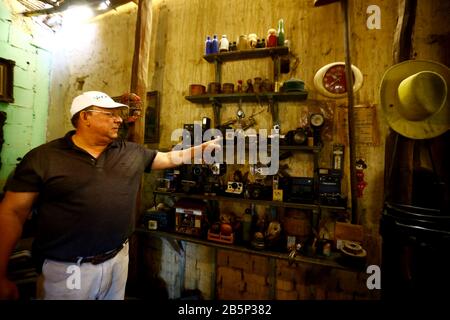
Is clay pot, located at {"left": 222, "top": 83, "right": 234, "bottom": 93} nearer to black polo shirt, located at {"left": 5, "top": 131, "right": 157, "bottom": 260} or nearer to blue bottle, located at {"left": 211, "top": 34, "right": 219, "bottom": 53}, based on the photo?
blue bottle, located at {"left": 211, "top": 34, "right": 219, "bottom": 53}

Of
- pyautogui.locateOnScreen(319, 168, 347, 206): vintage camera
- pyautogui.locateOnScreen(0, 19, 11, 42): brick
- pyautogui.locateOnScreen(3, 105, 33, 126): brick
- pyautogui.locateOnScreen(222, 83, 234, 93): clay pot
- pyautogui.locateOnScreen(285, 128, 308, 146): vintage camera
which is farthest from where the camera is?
pyautogui.locateOnScreen(3, 105, 33, 126): brick

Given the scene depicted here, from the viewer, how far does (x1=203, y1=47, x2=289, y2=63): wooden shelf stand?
7.11 ft

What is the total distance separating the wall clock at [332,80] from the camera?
6.62ft

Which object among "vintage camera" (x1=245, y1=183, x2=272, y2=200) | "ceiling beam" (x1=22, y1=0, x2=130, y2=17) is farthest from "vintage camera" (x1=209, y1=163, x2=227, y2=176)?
"ceiling beam" (x1=22, y1=0, x2=130, y2=17)

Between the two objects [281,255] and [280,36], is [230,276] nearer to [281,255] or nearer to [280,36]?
[281,255]

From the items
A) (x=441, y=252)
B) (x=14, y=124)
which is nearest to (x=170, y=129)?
(x=14, y=124)

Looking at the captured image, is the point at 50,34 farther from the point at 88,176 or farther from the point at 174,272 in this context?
the point at 174,272

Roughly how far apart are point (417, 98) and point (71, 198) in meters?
2.30

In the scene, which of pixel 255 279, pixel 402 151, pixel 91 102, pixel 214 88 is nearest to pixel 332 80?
pixel 402 151

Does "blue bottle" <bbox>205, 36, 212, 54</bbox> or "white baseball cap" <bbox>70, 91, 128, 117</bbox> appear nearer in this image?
"white baseball cap" <bbox>70, 91, 128, 117</bbox>

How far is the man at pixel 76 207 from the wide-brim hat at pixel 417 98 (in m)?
1.98

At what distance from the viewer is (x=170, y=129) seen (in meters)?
2.72

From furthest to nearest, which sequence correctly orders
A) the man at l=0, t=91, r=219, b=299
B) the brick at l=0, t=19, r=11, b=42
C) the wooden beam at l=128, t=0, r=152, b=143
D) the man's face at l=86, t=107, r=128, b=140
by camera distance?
the brick at l=0, t=19, r=11, b=42 < the wooden beam at l=128, t=0, r=152, b=143 < the man's face at l=86, t=107, r=128, b=140 < the man at l=0, t=91, r=219, b=299

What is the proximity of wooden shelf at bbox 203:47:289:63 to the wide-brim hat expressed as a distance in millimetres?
975
